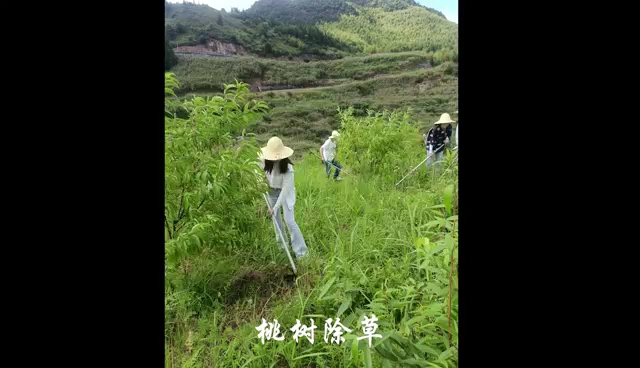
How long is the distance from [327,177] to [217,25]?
121 centimetres

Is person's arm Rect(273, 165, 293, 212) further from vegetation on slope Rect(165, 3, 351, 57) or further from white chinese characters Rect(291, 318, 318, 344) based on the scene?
white chinese characters Rect(291, 318, 318, 344)

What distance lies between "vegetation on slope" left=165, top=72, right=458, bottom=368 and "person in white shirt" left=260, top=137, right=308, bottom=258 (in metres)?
0.07

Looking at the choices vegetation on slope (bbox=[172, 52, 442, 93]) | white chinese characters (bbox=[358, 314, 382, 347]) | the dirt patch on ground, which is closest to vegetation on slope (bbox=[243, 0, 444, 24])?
vegetation on slope (bbox=[172, 52, 442, 93])

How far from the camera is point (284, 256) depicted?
8.79ft

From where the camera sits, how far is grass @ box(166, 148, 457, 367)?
1.78m

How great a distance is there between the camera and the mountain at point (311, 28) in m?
2.18

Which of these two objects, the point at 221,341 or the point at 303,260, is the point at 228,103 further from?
the point at 221,341

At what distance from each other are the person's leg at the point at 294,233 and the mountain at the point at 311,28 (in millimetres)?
1057

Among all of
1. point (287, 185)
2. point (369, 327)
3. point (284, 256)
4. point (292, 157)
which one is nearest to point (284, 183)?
point (287, 185)

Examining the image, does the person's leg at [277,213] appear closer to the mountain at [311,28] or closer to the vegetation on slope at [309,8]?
the mountain at [311,28]

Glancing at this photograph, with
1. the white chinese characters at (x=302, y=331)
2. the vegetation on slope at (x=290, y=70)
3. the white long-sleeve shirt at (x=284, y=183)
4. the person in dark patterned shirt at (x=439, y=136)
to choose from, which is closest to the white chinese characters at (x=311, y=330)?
the white chinese characters at (x=302, y=331)

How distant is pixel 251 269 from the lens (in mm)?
2574

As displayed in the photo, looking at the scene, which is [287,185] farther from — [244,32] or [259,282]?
[244,32]

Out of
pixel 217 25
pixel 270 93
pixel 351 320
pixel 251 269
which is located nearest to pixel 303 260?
pixel 251 269
